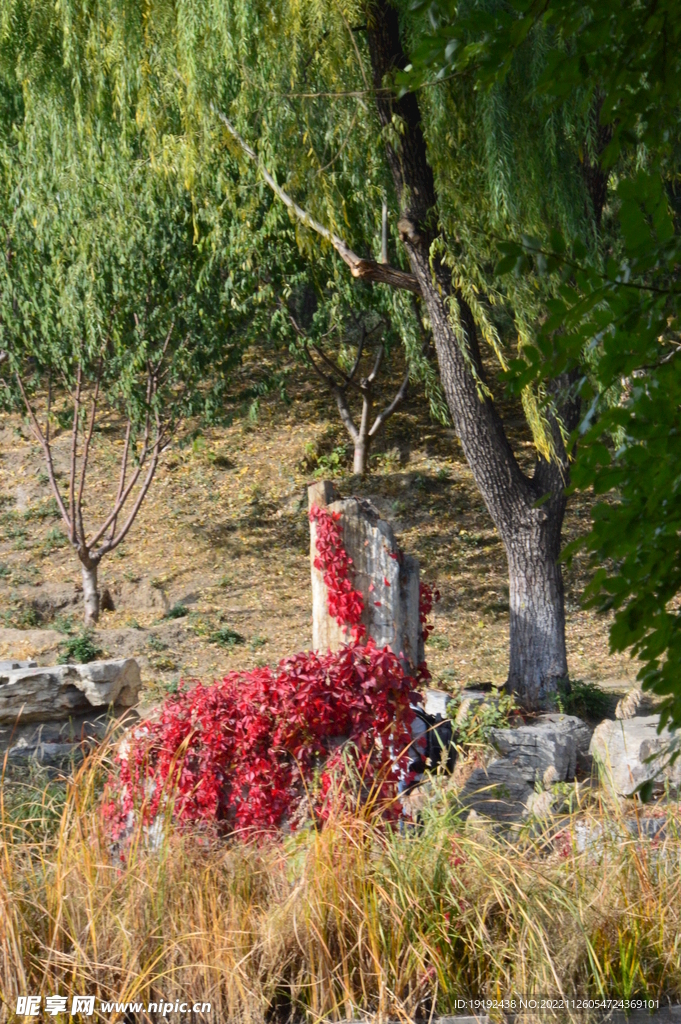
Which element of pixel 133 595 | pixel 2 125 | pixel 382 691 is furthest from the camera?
pixel 133 595

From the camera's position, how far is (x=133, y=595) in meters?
13.0

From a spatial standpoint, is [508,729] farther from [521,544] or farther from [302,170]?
[302,170]

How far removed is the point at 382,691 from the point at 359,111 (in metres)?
4.12

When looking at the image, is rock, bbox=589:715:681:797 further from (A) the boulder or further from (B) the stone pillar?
(A) the boulder

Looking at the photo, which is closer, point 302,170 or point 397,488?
point 302,170

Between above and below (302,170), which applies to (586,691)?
below

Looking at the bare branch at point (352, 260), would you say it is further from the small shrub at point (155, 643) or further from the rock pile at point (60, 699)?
the small shrub at point (155, 643)

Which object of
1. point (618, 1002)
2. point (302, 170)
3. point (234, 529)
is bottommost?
point (618, 1002)

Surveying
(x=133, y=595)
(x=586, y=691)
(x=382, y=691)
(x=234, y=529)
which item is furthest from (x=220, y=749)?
(x=234, y=529)

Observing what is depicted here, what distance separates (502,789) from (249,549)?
353 inches

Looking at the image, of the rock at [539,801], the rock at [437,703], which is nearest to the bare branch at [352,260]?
the rock at [437,703]

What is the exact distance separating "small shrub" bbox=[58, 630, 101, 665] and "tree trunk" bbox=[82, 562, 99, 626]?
1.10m

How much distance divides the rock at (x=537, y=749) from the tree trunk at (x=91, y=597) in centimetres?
667

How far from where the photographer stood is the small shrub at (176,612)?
12281 mm
